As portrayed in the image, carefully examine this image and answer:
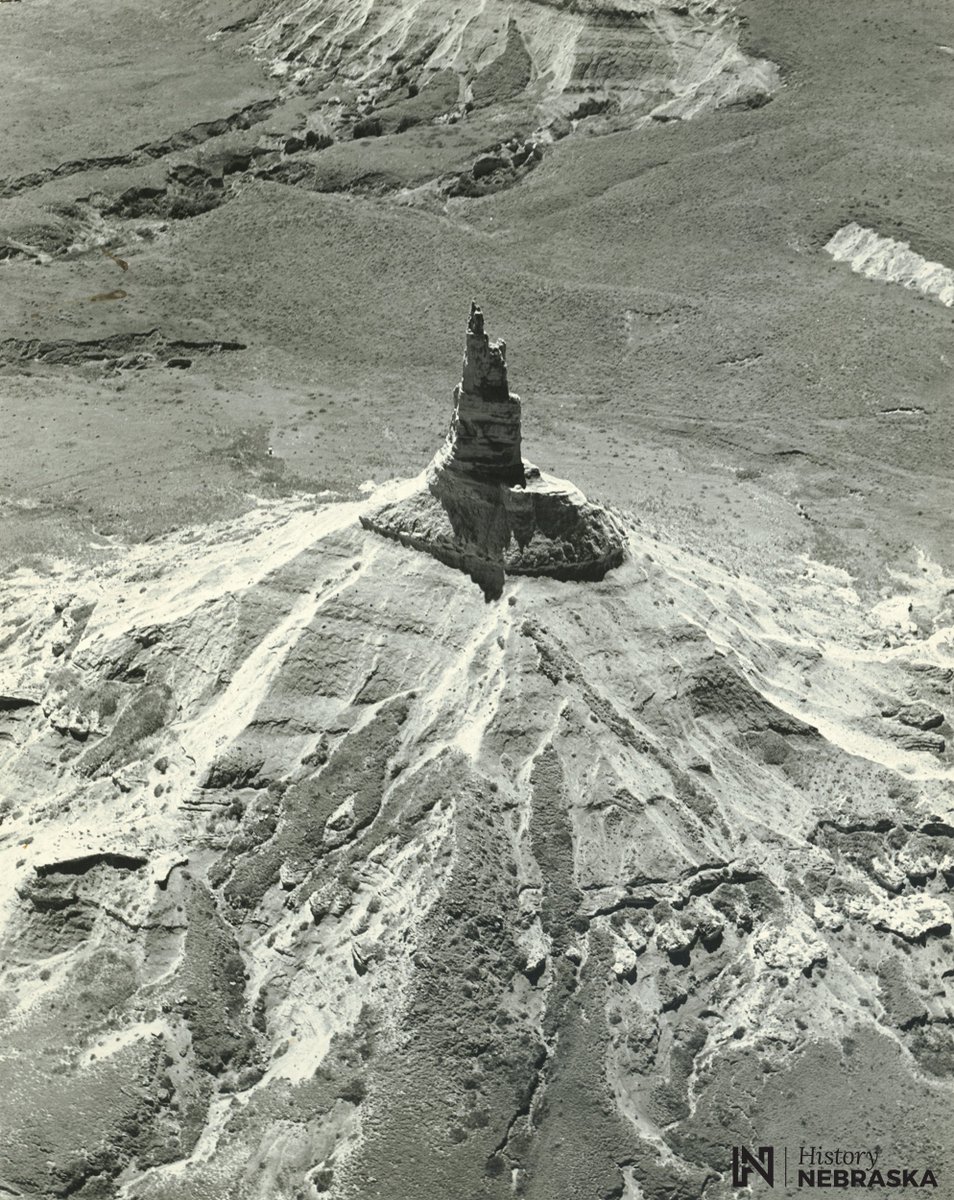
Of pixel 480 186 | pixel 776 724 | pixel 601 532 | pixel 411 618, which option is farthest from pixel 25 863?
pixel 480 186

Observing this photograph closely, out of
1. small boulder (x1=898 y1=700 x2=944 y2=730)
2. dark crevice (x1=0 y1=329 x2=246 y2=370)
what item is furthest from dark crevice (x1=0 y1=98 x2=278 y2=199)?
small boulder (x1=898 y1=700 x2=944 y2=730)

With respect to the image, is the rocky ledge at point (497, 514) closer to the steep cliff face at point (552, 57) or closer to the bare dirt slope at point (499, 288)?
the bare dirt slope at point (499, 288)

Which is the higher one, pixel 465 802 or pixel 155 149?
pixel 155 149

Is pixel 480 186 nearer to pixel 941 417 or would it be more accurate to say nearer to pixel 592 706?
pixel 941 417

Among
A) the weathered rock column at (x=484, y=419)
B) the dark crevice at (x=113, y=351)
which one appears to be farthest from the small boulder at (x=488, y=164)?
the weathered rock column at (x=484, y=419)

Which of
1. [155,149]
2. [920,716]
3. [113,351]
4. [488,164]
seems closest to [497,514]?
[920,716]

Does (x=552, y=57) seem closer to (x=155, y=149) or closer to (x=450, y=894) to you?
(x=155, y=149)

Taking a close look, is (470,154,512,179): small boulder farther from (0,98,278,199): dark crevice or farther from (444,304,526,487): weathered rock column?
(444,304,526,487): weathered rock column
